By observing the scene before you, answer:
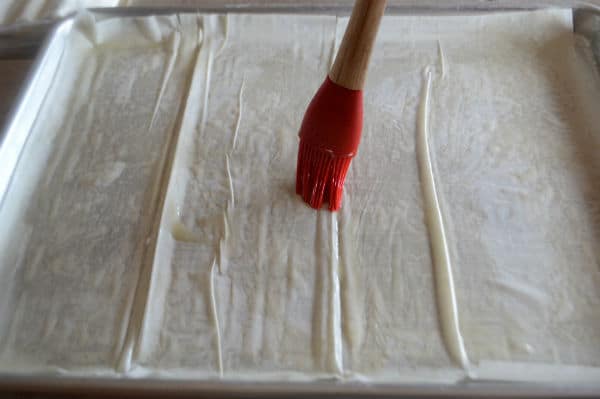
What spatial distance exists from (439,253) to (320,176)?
17 cm

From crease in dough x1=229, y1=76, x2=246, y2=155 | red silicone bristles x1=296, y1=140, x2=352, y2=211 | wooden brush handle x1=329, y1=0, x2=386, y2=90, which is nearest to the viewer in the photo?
wooden brush handle x1=329, y1=0, x2=386, y2=90

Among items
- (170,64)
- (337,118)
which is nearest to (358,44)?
(337,118)

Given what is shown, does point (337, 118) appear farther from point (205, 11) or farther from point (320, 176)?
point (205, 11)

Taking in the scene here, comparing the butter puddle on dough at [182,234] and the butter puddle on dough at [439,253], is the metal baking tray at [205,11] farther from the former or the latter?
the butter puddle on dough at [182,234]

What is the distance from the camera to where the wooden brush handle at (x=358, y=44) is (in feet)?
1.48

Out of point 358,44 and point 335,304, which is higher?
point 358,44

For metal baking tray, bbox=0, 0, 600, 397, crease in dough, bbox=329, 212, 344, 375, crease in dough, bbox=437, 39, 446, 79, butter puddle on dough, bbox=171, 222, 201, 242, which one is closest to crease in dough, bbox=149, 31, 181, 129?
metal baking tray, bbox=0, 0, 600, 397

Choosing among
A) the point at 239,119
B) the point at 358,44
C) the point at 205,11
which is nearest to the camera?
the point at 358,44

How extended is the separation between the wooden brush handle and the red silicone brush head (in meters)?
0.01

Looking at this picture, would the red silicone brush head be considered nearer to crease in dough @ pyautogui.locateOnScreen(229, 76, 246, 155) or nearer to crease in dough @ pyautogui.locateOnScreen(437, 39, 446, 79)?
crease in dough @ pyautogui.locateOnScreen(229, 76, 246, 155)

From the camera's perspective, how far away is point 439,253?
57 cm

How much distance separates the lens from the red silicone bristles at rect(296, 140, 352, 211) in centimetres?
56

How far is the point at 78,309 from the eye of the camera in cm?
54

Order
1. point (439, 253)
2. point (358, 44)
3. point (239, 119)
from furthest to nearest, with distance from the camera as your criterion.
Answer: point (239, 119) < point (439, 253) < point (358, 44)
